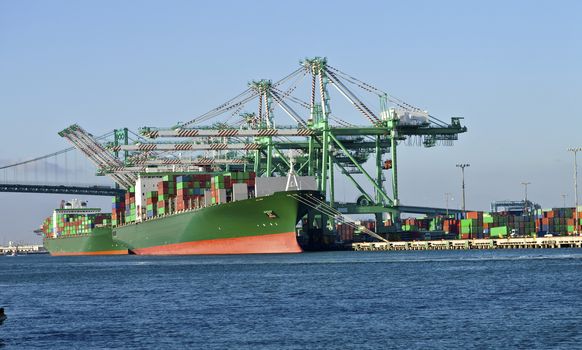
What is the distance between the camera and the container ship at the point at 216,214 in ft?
385

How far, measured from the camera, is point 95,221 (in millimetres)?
183250

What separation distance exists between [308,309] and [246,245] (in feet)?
227

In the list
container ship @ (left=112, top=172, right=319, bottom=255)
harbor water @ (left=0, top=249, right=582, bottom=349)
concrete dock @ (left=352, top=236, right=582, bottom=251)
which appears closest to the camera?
harbor water @ (left=0, top=249, right=582, bottom=349)

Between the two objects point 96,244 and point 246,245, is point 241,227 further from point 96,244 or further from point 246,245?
point 96,244

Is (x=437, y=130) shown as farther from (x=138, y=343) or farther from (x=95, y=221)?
(x=138, y=343)

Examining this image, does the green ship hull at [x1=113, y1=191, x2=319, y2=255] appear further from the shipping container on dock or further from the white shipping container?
the shipping container on dock

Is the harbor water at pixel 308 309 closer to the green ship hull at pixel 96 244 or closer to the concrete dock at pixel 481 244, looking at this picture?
the concrete dock at pixel 481 244

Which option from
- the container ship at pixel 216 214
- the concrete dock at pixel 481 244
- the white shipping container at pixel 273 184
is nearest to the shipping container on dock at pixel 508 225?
the concrete dock at pixel 481 244

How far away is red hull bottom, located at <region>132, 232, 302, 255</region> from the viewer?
119 metres

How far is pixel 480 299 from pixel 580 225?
99179 millimetres

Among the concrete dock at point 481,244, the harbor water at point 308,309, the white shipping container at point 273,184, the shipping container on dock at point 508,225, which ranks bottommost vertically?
the harbor water at point 308,309

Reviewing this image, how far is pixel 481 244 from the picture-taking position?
433 feet

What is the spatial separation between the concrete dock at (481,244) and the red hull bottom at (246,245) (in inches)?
686

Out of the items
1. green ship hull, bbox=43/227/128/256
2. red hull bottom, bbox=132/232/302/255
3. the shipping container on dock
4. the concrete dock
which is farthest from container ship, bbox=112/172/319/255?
the shipping container on dock
